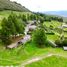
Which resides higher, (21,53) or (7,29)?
(7,29)

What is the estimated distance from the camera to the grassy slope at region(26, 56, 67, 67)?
78988mm

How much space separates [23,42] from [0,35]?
12.4 meters

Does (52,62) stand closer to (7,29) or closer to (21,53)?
(21,53)

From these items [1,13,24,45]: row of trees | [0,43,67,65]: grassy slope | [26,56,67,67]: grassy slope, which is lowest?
[26,56,67,67]: grassy slope

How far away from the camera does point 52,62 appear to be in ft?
270

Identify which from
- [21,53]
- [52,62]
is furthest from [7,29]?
[52,62]

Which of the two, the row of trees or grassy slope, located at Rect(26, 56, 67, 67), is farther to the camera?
the row of trees

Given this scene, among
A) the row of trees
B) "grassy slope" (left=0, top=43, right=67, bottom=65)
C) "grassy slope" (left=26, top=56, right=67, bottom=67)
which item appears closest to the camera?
"grassy slope" (left=26, top=56, right=67, bottom=67)

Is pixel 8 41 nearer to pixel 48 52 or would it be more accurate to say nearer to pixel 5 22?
pixel 5 22

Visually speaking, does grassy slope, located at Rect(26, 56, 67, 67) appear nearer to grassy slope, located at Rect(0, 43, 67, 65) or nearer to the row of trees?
grassy slope, located at Rect(0, 43, 67, 65)

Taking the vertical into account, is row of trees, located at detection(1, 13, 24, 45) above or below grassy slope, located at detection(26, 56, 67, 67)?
above

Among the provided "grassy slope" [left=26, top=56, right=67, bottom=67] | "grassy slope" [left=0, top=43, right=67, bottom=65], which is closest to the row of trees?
"grassy slope" [left=0, top=43, right=67, bottom=65]

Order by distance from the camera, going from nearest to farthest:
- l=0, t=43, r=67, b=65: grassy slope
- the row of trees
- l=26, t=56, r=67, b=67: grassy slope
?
1. l=26, t=56, r=67, b=67: grassy slope
2. l=0, t=43, r=67, b=65: grassy slope
3. the row of trees

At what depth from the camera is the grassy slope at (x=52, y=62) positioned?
78988 mm
